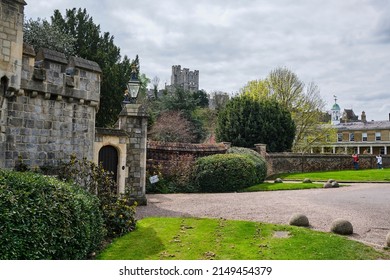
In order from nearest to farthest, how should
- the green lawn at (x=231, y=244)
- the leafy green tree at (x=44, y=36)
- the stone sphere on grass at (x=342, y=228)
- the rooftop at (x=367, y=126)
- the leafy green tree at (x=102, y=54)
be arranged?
the green lawn at (x=231, y=244) < the stone sphere on grass at (x=342, y=228) < the leafy green tree at (x=44, y=36) < the leafy green tree at (x=102, y=54) < the rooftop at (x=367, y=126)

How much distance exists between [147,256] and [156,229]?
241 cm

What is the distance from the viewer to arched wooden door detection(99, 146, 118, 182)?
1302 centimetres

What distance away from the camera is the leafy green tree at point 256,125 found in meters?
30.5

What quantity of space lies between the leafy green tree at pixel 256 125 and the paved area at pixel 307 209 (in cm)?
1458

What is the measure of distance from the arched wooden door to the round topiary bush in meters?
6.71

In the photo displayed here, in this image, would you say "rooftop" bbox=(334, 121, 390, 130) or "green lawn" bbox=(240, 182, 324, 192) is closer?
"green lawn" bbox=(240, 182, 324, 192)

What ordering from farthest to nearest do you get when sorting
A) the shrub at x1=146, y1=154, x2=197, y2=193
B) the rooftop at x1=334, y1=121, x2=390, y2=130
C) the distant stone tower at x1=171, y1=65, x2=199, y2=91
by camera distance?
the distant stone tower at x1=171, y1=65, x2=199, y2=91 < the rooftop at x1=334, y1=121, x2=390, y2=130 < the shrub at x1=146, y1=154, x2=197, y2=193

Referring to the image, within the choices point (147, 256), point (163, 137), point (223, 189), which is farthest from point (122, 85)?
point (147, 256)

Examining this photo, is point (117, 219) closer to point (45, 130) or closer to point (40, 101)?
point (45, 130)

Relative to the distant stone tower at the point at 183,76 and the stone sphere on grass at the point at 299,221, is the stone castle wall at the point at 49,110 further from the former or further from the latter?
the distant stone tower at the point at 183,76

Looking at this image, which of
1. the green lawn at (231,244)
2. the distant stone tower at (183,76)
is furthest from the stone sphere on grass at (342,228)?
the distant stone tower at (183,76)

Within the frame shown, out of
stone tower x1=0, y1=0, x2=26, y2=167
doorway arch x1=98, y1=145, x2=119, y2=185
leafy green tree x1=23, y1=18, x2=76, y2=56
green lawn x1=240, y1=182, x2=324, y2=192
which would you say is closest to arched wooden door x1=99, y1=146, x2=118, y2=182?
doorway arch x1=98, y1=145, x2=119, y2=185

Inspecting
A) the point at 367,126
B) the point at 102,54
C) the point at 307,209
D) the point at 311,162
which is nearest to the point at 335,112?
the point at 367,126

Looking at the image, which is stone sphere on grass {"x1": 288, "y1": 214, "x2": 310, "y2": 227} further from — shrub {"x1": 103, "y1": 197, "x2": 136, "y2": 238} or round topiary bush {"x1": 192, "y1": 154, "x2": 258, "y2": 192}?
round topiary bush {"x1": 192, "y1": 154, "x2": 258, "y2": 192}
